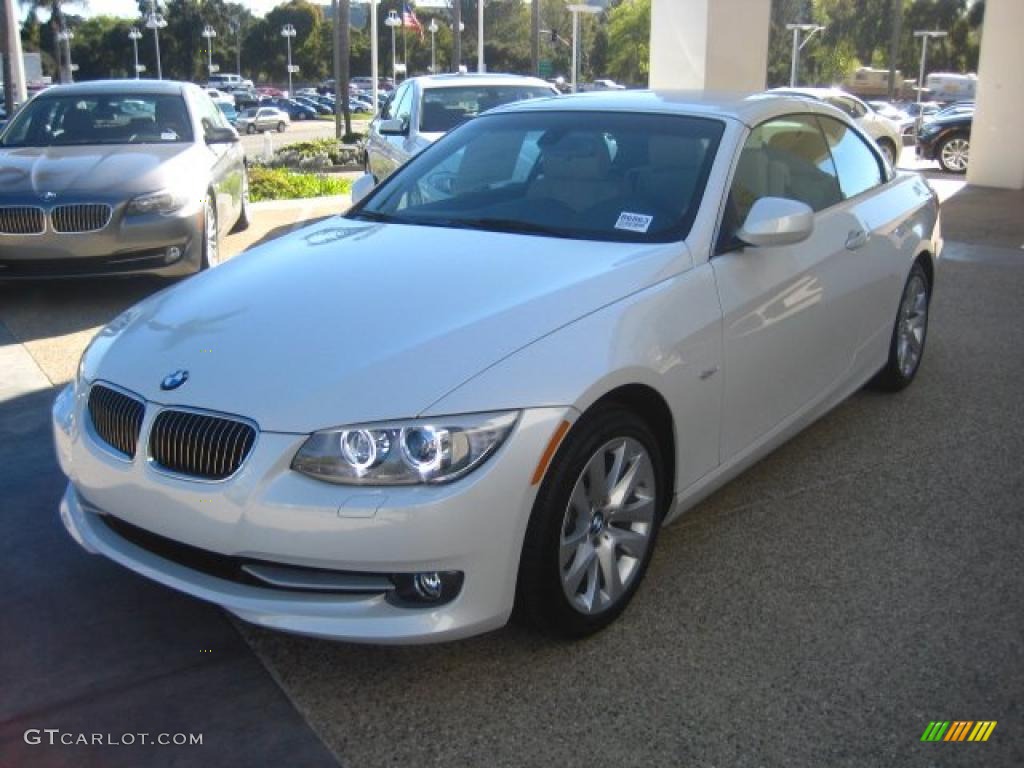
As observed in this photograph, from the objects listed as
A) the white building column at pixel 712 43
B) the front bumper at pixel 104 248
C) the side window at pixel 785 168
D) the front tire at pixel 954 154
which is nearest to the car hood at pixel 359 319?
the side window at pixel 785 168

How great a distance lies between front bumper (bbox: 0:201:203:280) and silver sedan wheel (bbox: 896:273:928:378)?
16.1 feet

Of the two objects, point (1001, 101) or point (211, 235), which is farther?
point (1001, 101)

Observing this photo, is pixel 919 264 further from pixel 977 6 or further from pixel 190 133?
pixel 977 6

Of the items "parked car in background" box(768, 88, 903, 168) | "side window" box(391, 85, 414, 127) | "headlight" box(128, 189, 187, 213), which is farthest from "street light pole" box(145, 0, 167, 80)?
"headlight" box(128, 189, 187, 213)

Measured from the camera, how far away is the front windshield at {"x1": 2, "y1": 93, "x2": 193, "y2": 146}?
27.8ft

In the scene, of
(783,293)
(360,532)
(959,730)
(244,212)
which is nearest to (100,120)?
(244,212)

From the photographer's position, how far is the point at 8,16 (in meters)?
19.6

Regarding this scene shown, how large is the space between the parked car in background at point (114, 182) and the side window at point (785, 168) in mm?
4665

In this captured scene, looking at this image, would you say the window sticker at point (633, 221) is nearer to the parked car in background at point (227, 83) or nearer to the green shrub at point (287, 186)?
the green shrub at point (287, 186)

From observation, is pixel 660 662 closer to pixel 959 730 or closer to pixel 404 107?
pixel 959 730

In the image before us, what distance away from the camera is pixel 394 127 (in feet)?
35.0

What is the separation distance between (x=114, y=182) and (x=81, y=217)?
372 mm

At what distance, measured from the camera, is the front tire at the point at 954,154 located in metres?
18.6

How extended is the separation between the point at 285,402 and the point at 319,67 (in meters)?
112
